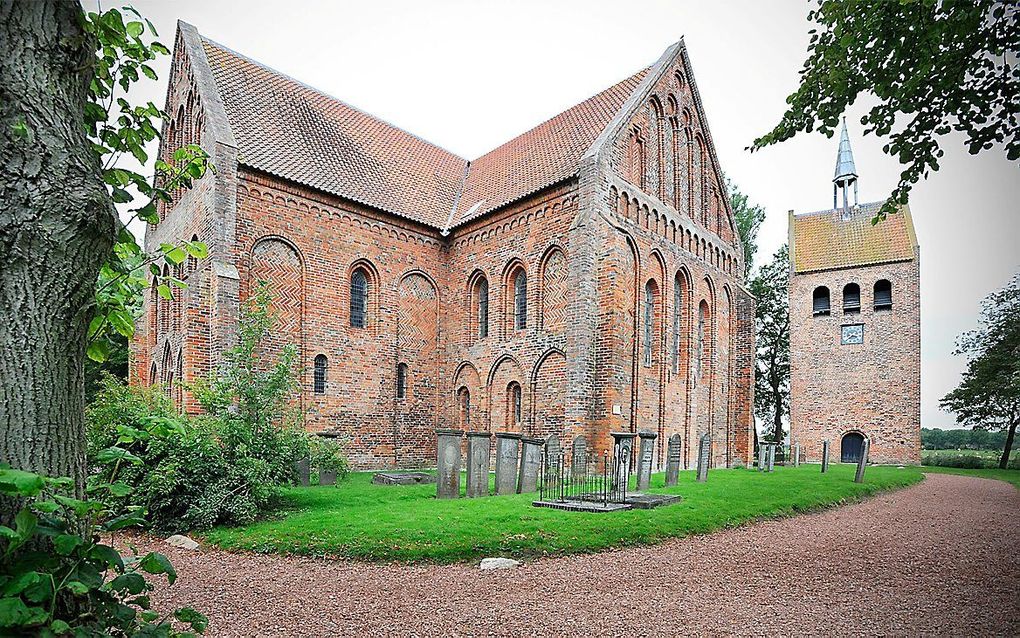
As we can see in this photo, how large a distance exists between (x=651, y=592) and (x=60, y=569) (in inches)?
236

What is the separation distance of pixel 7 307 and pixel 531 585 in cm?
608

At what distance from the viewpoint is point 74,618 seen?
2.32 metres

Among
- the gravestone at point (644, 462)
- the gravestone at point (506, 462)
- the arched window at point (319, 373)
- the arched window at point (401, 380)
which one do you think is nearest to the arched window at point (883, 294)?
the gravestone at point (644, 462)

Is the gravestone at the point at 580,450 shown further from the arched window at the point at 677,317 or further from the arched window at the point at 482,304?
the arched window at the point at 677,317

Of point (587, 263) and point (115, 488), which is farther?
point (587, 263)

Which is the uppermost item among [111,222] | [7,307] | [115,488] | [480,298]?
[480,298]

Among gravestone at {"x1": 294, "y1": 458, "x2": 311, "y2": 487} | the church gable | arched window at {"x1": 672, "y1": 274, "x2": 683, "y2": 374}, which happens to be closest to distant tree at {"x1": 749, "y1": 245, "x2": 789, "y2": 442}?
the church gable

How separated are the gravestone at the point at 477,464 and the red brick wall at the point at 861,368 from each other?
3021 centimetres

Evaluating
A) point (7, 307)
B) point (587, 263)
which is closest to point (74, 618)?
point (7, 307)

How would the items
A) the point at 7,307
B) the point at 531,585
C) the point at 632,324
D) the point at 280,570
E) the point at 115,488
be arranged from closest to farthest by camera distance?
the point at 7,307 < the point at 115,488 < the point at 531,585 < the point at 280,570 < the point at 632,324

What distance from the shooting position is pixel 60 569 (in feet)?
7.13

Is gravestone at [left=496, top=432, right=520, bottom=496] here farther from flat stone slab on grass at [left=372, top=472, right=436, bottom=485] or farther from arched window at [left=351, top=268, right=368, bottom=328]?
arched window at [left=351, top=268, right=368, bottom=328]

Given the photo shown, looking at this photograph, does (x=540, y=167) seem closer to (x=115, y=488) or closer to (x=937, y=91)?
(x=937, y=91)

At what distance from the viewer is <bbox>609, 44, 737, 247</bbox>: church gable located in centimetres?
2075
